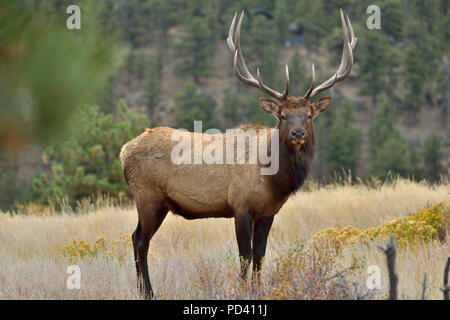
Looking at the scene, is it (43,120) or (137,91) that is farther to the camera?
(137,91)

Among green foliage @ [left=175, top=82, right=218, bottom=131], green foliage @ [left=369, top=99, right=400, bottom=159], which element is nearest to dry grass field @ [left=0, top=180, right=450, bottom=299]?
green foliage @ [left=369, top=99, right=400, bottom=159]

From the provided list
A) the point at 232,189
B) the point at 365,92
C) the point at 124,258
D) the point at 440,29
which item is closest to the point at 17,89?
the point at 232,189

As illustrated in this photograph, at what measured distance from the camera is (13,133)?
3.46 meters

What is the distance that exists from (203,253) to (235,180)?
2.02 m

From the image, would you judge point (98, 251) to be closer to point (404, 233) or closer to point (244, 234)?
point (244, 234)

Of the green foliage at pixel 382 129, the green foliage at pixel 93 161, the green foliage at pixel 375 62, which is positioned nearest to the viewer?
the green foliage at pixel 93 161

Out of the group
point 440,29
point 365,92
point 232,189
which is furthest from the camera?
point 365,92

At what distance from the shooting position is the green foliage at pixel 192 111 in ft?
154

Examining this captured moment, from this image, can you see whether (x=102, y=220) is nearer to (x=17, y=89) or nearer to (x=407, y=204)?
(x=407, y=204)

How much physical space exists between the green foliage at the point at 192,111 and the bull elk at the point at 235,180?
38876 mm

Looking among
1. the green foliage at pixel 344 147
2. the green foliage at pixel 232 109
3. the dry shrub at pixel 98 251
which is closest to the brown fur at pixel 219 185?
the dry shrub at pixel 98 251

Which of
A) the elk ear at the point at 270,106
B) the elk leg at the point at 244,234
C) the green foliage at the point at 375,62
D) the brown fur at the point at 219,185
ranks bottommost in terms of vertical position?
the elk leg at the point at 244,234

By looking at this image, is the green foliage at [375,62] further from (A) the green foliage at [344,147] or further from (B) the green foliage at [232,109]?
(A) the green foliage at [344,147]
